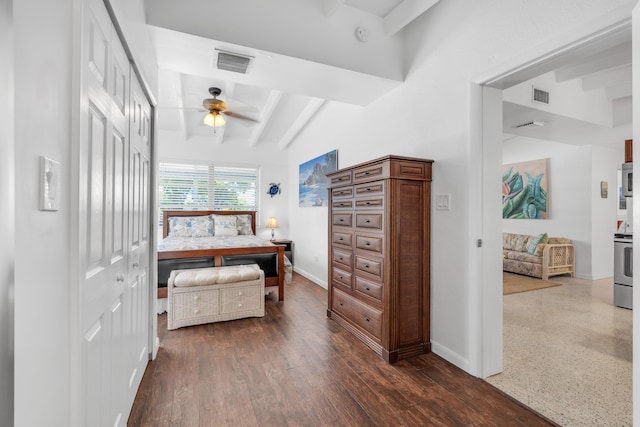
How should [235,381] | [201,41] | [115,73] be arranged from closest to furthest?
[115,73]
[235,381]
[201,41]

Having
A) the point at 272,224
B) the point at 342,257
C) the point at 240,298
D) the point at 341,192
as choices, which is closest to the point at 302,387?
the point at 342,257

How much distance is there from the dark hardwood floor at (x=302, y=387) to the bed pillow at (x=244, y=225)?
277cm

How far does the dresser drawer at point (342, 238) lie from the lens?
2.92m

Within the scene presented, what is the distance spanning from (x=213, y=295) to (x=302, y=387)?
1.54 m

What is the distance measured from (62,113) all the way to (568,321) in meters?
4.36

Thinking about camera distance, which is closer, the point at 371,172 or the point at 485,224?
the point at 485,224

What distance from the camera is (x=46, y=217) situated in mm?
748

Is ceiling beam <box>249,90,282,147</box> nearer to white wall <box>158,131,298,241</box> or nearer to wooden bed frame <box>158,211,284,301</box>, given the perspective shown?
white wall <box>158,131,298,241</box>

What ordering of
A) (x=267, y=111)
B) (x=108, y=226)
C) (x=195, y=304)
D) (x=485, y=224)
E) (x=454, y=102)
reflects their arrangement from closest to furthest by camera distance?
(x=108, y=226) → (x=485, y=224) → (x=454, y=102) → (x=195, y=304) → (x=267, y=111)

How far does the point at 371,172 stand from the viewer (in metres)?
2.56

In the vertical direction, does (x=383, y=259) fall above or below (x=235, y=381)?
above

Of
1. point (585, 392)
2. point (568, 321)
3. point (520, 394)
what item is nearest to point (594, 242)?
point (568, 321)

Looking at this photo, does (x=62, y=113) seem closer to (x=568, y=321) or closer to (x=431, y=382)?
(x=431, y=382)

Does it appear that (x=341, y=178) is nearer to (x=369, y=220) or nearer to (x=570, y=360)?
(x=369, y=220)
